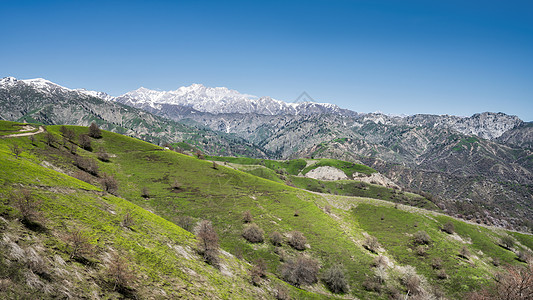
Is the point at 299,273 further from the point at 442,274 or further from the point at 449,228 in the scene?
the point at 449,228

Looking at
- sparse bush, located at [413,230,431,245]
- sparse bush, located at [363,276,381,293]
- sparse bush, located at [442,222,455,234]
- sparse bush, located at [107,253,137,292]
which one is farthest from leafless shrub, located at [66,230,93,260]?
sparse bush, located at [442,222,455,234]

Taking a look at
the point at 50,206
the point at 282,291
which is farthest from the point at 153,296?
the point at 282,291

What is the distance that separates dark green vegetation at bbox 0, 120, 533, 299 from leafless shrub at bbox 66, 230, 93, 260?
13 centimetres

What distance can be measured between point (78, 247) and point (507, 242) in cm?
12471

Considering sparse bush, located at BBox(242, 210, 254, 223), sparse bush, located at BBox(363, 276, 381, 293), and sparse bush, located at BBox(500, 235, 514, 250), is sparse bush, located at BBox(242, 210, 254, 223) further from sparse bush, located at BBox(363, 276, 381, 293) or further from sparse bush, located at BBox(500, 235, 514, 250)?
sparse bush, located at BBox(500, 235, 514, 250)

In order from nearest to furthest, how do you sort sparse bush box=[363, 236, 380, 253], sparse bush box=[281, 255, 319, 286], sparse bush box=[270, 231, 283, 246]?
sparse bush box=[281, 255, 319, 286]
sparse bush box=[270, 231, 283, 246]
sparse bush box=[363, 236, 380, 253]

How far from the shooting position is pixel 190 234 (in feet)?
124

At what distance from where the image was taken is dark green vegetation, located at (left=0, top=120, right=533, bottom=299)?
17344 millimetres

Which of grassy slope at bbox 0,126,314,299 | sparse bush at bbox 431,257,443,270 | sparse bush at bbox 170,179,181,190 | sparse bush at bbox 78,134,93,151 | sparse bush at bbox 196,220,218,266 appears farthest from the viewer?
sparse bush at bbox 78,134,93,151

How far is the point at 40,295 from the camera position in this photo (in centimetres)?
1305

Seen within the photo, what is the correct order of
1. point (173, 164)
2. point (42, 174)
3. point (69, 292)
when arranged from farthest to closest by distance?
point (173, 164)
point (42, 174)
point (69, 292)

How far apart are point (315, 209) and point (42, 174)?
78991mm

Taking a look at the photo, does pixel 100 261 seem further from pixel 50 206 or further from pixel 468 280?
pixel 468 280

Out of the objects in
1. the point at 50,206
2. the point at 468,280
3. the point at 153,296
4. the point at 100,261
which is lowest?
the point at 468,280
